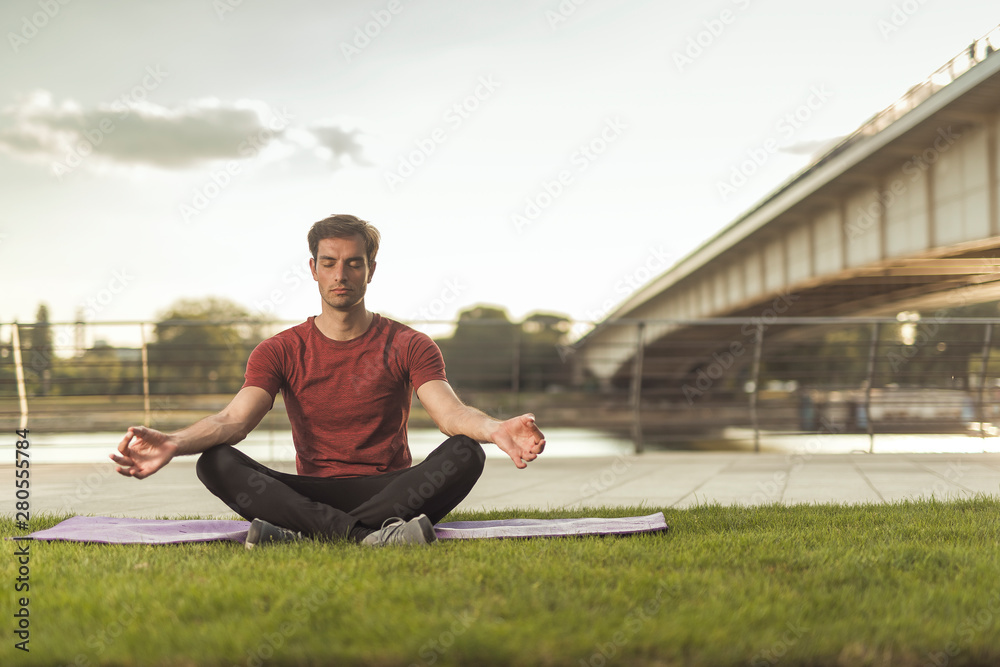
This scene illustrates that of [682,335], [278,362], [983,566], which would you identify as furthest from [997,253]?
[278,362]

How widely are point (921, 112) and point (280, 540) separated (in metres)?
12.1

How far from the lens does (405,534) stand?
10.5 ft

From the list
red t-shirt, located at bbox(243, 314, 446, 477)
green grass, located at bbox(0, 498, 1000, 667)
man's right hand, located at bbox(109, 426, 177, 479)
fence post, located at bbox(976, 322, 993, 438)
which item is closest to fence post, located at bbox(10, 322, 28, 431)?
green grass, located at bbox(0, 498, 1000, 667)

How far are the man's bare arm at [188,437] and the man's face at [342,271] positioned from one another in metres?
0.54

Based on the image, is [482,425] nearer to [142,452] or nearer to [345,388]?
[345,388]

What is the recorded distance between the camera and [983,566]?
110 inches

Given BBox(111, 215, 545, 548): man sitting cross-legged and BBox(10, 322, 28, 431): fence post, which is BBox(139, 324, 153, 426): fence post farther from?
BBox(111, 215, 545, 548): man sitting cross-legged

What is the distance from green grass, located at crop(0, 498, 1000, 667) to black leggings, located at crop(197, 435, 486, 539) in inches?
7.5

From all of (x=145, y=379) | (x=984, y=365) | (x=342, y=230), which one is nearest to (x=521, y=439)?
(x=342, y=230)

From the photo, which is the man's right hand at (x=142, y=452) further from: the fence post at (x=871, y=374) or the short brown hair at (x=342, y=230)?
the fence post at (x=871, y=374)

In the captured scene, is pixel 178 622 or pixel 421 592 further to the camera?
pixel 421 592

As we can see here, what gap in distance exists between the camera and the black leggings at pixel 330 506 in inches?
130

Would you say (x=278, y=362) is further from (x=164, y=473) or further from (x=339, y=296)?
(x=164, y=473)

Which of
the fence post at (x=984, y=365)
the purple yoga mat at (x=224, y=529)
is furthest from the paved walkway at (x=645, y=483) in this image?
the fence post at (x=984, y=365)
